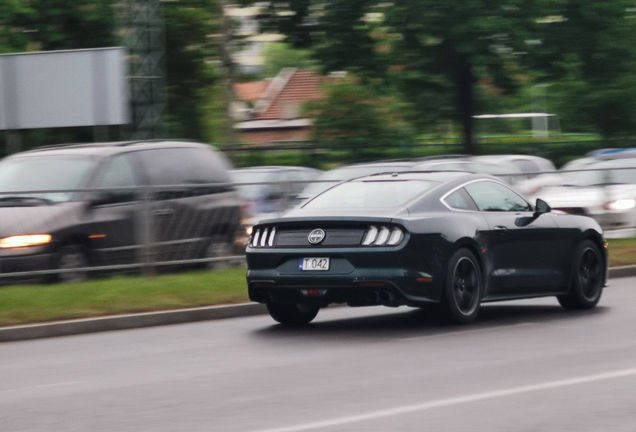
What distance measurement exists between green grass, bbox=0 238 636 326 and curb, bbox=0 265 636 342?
0.91 feet

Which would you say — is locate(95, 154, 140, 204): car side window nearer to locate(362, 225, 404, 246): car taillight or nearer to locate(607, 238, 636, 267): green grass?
locate(362, 225, 404, 246): car taillight

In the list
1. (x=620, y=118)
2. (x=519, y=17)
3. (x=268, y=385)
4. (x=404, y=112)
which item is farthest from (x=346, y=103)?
(x=268, y=385)

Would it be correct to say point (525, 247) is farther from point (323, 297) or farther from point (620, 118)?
point (620, 118)

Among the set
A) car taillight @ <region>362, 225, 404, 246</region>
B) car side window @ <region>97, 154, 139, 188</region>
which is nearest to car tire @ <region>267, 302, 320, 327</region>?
car taillight @ <region>362, 225, 404, 246</region>

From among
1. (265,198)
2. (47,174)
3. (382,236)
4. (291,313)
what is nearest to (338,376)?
(382,236)

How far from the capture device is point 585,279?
12641mm

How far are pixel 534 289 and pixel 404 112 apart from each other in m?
32.1

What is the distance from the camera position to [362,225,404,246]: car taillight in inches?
416

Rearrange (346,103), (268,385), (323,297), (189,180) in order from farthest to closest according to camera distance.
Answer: (346,103)
(189,180)
(323,297)
(268,385)

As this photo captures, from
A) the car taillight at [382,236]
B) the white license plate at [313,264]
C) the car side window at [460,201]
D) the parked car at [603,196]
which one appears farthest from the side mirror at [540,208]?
the parked car at [603,196]

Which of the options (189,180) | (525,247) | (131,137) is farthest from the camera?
(131,137)

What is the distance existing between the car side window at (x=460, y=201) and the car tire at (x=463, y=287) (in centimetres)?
46

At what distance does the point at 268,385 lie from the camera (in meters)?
8.02

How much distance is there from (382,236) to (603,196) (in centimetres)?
1036
